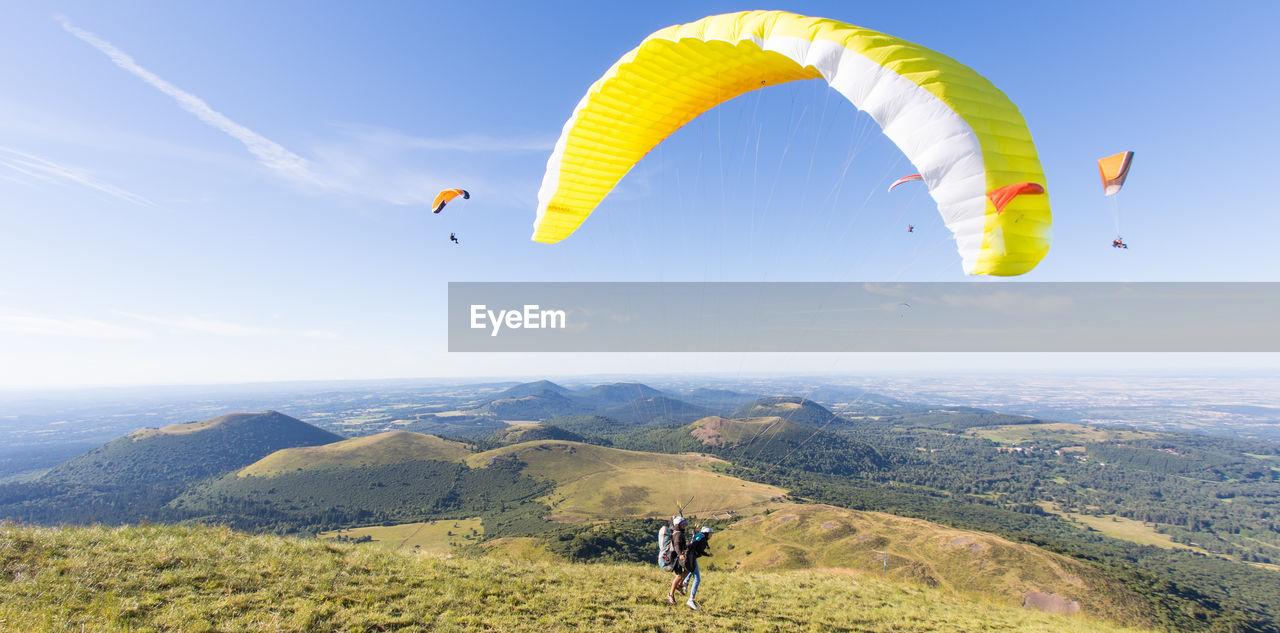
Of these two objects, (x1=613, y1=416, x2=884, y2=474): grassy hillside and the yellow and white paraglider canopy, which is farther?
(x1=613, y1=416, x2=884, y2=474): grassy hillside

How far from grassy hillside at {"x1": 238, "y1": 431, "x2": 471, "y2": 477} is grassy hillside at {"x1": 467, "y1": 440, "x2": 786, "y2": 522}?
44.7 ft

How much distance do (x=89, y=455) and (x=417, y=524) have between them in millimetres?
190507

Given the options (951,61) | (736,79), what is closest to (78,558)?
(736,79)

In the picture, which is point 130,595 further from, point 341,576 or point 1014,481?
point 1014,481

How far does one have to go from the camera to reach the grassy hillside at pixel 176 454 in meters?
159

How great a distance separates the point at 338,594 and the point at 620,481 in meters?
92.4

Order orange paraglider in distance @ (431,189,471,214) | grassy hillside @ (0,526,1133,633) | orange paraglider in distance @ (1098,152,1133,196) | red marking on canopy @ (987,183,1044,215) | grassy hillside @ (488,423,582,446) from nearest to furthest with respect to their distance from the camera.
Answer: red marking on canopy @ (987,183,1044,215) → grassy hillside @ (0,526,1133,633) → orange paraglider in distance @ (1098,152,1133,196) → orange paraglider in distance @ (431,189,471,214) → grassy hillside @ (488,423,582,446)

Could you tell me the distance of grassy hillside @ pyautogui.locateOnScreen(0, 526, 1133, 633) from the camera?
6266mm

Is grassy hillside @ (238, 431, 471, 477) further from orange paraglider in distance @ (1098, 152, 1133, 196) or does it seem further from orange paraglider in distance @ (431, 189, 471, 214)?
orange paraglider in distance @ (1098, 152, 1133, 196)

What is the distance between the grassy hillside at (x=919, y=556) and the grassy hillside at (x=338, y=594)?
2767 cm

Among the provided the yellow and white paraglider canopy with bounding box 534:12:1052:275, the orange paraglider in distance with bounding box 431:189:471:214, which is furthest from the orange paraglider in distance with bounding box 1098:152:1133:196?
the orange paraglider in distance with bounding box 431:189:471:214

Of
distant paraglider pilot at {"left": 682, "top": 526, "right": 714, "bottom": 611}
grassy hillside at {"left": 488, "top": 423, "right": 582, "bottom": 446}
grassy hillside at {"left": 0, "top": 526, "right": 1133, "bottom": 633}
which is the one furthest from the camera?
grassy hillside at {"left": 488, "top": 423, "right": 582, "bottom": 446}

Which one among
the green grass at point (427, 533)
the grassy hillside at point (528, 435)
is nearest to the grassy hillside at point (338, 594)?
the green grass at point (427, 533)

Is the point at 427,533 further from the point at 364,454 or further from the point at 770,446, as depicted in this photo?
the point at 770,446
